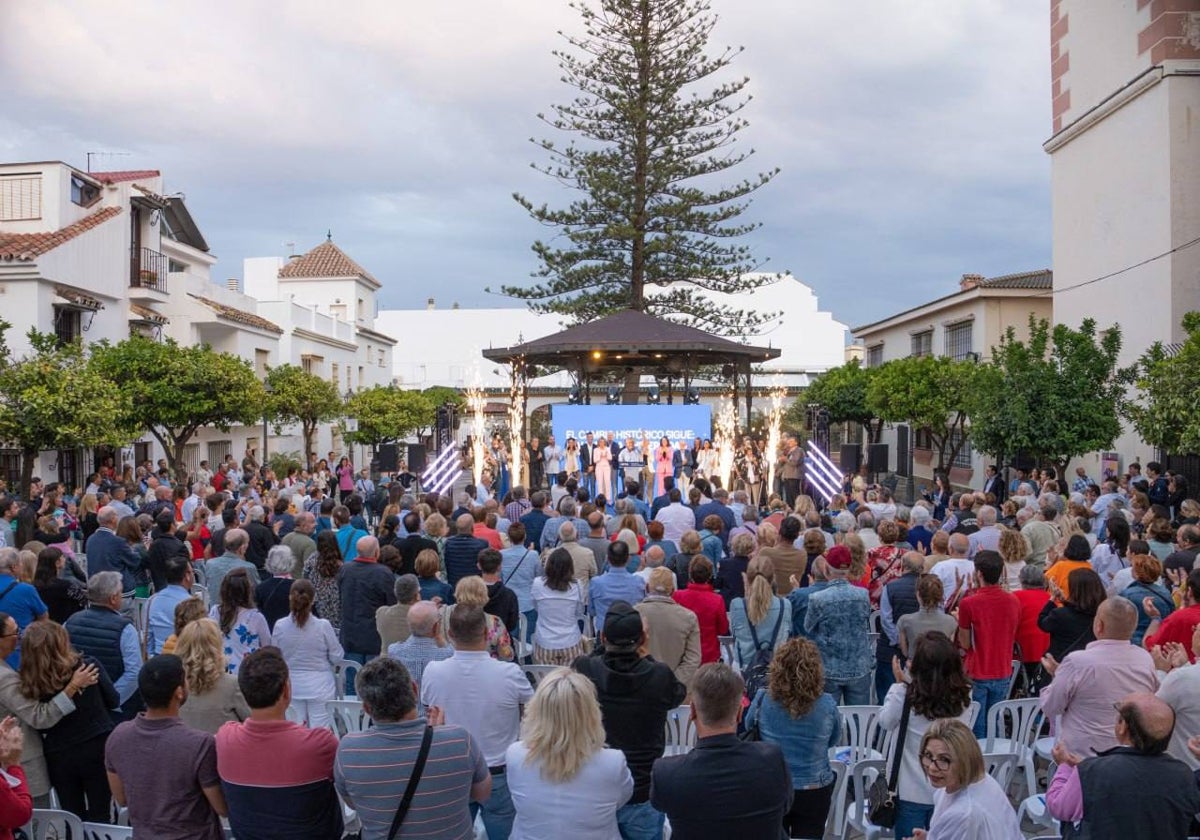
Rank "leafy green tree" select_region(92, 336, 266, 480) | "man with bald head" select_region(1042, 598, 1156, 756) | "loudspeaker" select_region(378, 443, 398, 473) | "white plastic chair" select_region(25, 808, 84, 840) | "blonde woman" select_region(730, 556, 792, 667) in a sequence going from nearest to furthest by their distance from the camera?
"white plastic chair" select_region(25, 808, 84, 840), "man with bald head" select_region(1042, 598, 1156, 756), "blonde woman" select_region(730, 556, 792, 667), "leafy green tree" select_region(92, 336, 266, 480), "loudspeaker" select_region(378, 443, 398, 473)

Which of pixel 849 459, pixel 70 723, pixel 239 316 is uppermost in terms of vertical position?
pixel 239 316

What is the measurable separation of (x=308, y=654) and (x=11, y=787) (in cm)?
194

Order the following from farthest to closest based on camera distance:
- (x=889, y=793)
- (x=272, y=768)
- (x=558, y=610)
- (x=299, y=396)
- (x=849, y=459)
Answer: (x=299, y=396) → (x=849, y=459) → (x=558, y=610) → (x=889, y=793) → (x=272, y=768)

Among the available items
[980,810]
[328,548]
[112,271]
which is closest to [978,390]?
[328,548]

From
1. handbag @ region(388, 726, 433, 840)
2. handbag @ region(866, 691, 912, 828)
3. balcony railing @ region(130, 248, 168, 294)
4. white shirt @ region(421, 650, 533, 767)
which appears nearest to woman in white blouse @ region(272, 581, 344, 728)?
white shirt @ region(421, 650, 533, 767)

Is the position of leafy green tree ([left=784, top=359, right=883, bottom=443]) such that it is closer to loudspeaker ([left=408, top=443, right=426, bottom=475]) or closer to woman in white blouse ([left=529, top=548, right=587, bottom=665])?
loudspeaker ([left=408, top=443, right=426, bottom=475])

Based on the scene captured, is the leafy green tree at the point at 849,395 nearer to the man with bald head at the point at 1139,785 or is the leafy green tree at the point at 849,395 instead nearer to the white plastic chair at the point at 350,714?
the white plastic chair at the point at 350,714

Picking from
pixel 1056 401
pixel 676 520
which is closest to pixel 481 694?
pixel 676 520

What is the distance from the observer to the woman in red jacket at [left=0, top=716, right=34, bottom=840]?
127 inches

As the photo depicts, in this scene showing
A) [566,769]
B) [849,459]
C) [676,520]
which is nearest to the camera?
[566,769]

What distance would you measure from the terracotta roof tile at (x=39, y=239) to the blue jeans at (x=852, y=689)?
1761cm

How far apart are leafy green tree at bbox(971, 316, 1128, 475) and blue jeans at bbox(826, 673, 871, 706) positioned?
12.0 metres

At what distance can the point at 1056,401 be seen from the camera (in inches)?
627

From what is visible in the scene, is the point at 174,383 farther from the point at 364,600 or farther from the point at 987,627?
the point at 987,627
